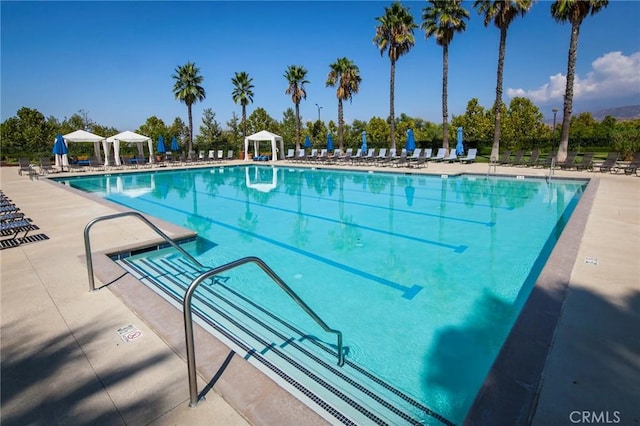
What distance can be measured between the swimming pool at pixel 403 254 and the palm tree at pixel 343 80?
1512 centimetres

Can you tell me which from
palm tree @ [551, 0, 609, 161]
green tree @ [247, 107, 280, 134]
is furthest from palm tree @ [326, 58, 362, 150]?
green tree @ [247, 107, 280, 134]

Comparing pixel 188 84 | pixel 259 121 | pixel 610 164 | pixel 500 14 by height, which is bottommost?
pixel 610 164

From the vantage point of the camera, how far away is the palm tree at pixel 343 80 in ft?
91.9

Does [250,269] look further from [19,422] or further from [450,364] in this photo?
[19,422]

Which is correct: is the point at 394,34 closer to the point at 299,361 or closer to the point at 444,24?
the point at 444,24

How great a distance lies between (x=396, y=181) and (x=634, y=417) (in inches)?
556

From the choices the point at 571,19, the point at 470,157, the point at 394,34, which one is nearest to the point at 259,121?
the point at 394,34

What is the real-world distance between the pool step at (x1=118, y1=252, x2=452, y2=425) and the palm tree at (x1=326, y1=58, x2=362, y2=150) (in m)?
24.3

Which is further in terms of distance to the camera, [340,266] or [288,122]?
[288,122]

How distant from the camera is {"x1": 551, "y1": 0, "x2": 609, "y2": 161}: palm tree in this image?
16891 mm

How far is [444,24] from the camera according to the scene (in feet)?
72.1

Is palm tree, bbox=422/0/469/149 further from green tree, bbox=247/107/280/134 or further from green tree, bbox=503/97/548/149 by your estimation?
green tree, bbox=247/107/280/134

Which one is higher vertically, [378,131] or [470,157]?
[378,131]

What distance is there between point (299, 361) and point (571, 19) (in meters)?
21.8
